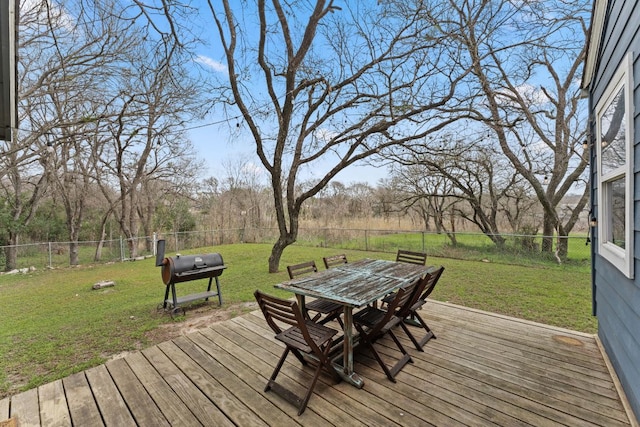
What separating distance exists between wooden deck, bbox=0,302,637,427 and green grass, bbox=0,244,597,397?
670 mm

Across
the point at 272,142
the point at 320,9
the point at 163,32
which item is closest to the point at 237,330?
the point at 163,32

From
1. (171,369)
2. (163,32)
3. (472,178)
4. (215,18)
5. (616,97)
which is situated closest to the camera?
(616,97)

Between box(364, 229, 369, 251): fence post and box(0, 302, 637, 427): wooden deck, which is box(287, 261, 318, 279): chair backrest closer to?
box(0, 302, 637, 427): wooden deck

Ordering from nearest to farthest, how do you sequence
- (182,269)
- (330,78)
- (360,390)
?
(360,390) → (182,269) → (330,78)

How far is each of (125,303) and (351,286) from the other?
4453 millimetres

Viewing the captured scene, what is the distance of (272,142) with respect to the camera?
22.0ft

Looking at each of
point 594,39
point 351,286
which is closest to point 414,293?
point 351,286

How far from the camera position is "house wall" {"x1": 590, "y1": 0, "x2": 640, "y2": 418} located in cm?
152

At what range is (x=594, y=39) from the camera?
2.50 meters

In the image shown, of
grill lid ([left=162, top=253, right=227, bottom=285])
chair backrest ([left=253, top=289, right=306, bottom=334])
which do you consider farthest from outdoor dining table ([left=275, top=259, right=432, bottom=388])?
grill lid ([left=162, top=253, right=227, bottom=285])

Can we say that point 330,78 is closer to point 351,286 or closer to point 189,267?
point 189,267

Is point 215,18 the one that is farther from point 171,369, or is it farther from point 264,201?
point 264,201

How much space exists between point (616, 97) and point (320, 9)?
17.4 ft

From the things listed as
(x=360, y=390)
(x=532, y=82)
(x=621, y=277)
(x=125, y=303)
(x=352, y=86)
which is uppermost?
(x=532, y=82)
